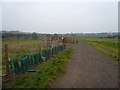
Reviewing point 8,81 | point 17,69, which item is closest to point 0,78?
point 8,81

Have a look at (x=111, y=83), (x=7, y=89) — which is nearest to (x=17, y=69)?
(x=7, y=89)

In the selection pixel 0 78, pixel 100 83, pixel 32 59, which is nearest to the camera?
pixel 100 83

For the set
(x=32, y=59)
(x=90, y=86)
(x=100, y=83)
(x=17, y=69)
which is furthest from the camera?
(x=32, y=59)

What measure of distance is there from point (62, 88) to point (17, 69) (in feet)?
8.77

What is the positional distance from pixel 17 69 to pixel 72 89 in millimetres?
3025

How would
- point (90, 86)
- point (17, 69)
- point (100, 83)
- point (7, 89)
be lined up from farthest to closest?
point (17, 69), point (100, 83), point (90, 86), point (7, 89)

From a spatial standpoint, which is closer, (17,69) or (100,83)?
(100,83)

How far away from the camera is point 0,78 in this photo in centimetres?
568

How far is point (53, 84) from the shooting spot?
525 cm

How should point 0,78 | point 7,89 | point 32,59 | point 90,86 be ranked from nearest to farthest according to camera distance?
point 7,89 < point 90,86 < point 0,78 < point 32,59

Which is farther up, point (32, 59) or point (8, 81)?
point (32, 59)

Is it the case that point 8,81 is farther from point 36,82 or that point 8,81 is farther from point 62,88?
point 62,88

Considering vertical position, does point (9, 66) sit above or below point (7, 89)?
above

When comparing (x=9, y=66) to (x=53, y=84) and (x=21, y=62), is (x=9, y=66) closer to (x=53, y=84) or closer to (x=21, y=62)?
(x=21, y=62)
